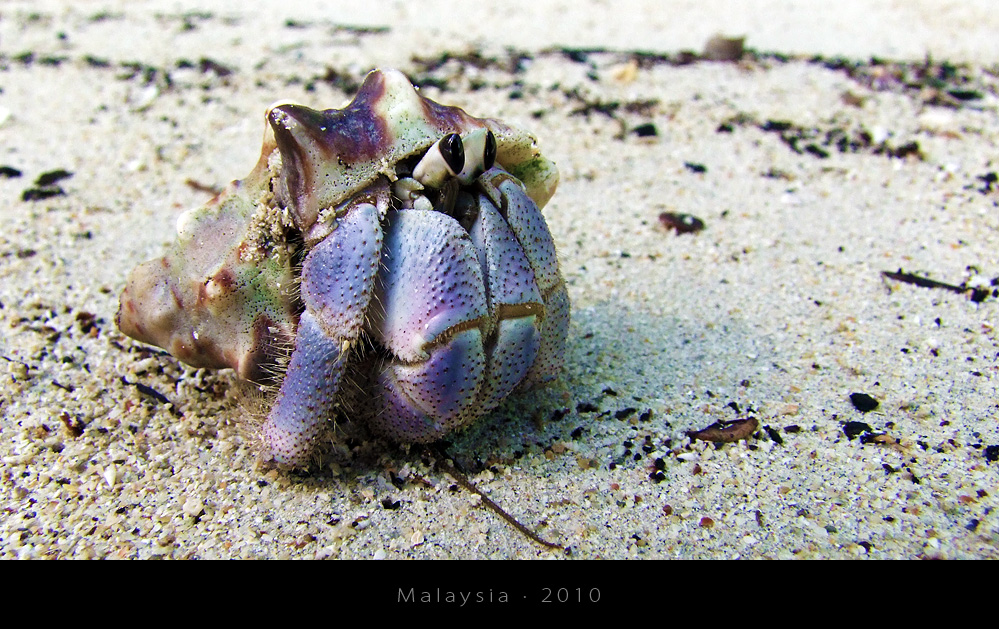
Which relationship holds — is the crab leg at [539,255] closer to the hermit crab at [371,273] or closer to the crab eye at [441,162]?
the hermit crab at [371,273]

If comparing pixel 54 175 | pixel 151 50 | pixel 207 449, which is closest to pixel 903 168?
pixel 207 449

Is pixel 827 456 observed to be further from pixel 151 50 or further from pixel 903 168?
pixel 151 50

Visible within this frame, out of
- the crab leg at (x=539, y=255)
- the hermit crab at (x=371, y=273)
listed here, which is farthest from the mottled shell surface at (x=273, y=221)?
the crab leg at (x=539, y=255)

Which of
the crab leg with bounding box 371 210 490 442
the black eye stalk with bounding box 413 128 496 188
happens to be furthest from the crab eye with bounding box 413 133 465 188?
the crab leg with bounding box 371 210 490 442

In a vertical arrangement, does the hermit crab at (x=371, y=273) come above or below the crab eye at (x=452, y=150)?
below

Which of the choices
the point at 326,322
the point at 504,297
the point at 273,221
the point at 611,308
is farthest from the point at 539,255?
the point at 611,308
